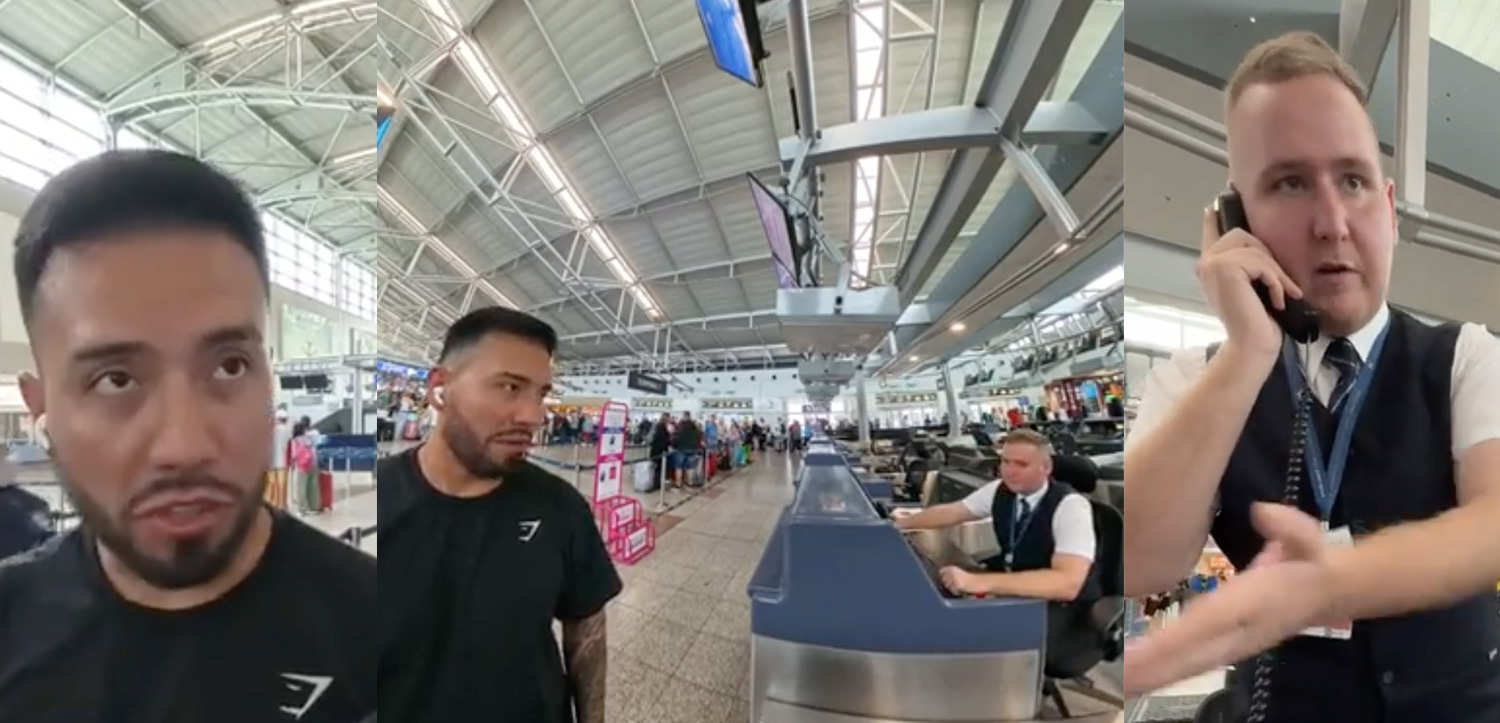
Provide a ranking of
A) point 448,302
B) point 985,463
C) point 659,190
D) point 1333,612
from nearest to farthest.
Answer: point 1333,612, point 448,302, point 659,190, point 985,463

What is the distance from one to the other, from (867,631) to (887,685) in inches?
3.4

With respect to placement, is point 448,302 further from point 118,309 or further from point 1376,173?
point 1376,173

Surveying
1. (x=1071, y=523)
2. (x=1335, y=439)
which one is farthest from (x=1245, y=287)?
(x=1071, y=523)

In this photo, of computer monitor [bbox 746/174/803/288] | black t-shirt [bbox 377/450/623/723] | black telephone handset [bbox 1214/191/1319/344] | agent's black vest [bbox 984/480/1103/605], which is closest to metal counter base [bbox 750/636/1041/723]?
agent's black vest [bbox 984/480/1103/605]

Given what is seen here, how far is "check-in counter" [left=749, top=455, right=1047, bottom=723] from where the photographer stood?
68 centimetres

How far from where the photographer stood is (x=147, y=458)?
416 millimetres

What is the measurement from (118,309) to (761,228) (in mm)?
584

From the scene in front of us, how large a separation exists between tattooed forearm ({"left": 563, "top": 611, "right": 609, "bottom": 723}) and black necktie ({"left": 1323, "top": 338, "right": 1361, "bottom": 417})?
67cm

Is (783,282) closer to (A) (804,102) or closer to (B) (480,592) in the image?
(A) (804,102)

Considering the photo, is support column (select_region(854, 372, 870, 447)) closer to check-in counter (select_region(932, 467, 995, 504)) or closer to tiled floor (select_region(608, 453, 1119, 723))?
check-in counter (select_region(932, 467, 995, 504))

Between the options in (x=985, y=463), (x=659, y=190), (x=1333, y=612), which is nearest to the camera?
(x=1333, y=612)

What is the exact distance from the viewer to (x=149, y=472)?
42 centimetres

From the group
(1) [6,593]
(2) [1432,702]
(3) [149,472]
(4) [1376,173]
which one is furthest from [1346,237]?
(1) [6,593]

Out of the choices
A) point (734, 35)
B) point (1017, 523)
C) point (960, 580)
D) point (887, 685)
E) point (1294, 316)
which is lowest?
point (887, 685)
